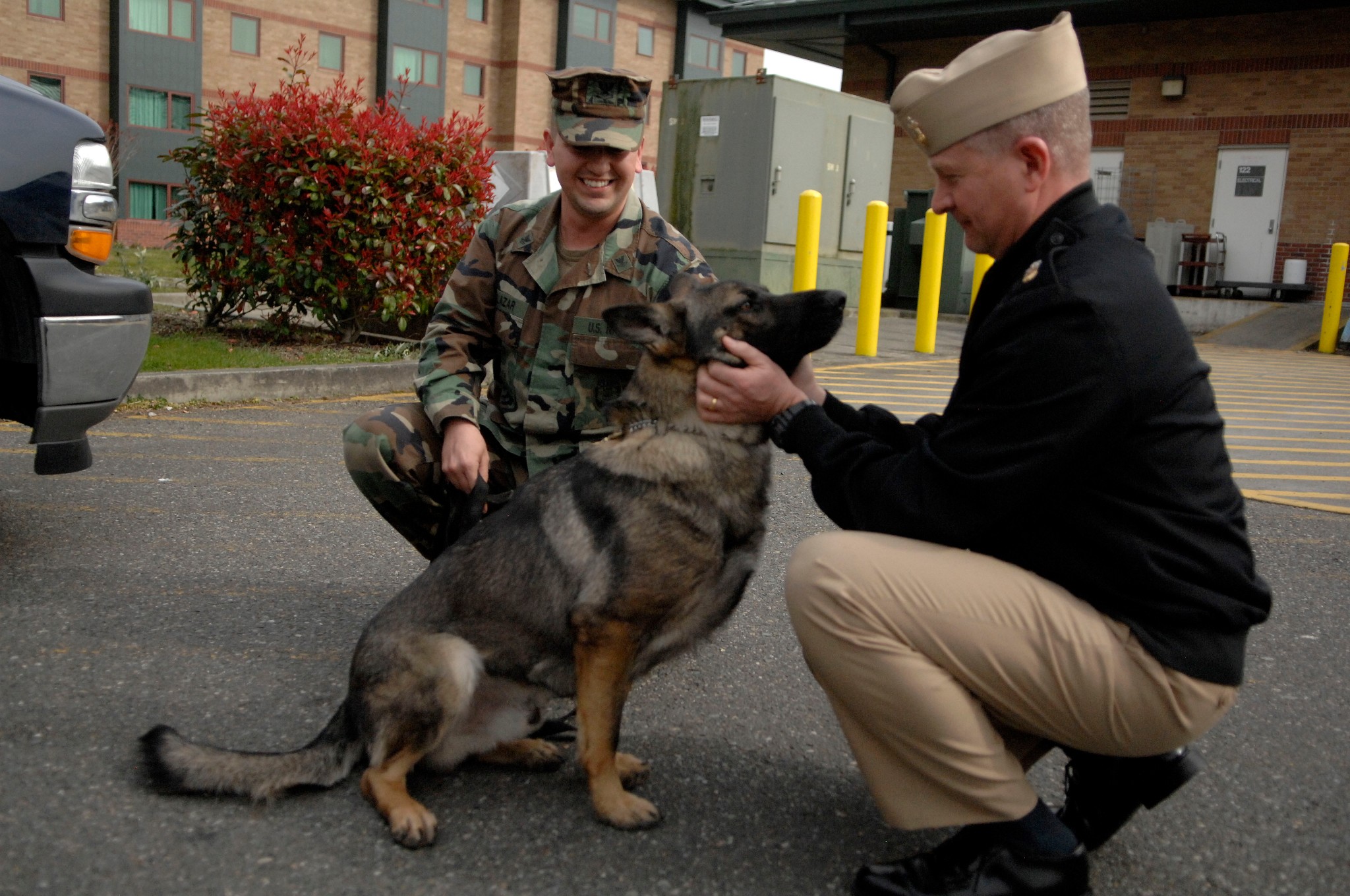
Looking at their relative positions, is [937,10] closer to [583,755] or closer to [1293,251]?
[1293,251]

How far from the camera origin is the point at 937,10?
71.5 feet

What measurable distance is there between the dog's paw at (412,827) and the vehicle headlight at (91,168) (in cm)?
256

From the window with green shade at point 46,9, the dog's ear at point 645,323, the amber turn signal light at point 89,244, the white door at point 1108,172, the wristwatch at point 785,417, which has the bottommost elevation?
the wristwatch at point 785,417

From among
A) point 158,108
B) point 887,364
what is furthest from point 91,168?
point 158,108

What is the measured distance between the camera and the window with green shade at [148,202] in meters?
32.0

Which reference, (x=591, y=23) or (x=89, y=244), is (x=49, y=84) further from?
(x=89, y=244)

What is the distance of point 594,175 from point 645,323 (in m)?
0.98

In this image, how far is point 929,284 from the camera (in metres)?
12.2

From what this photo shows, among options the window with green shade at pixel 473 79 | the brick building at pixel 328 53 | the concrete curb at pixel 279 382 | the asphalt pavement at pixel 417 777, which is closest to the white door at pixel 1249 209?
the brick building at pixel 328 53

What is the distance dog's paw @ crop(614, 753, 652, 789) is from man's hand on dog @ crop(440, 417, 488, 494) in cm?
99

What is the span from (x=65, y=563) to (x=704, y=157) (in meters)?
10.9

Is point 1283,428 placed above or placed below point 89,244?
below

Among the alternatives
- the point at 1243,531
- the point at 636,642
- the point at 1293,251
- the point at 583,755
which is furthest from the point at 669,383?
the point at 1293,251

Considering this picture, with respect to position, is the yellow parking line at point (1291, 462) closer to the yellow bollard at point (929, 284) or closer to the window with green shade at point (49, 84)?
the yellow bollard at point (929, 284)
